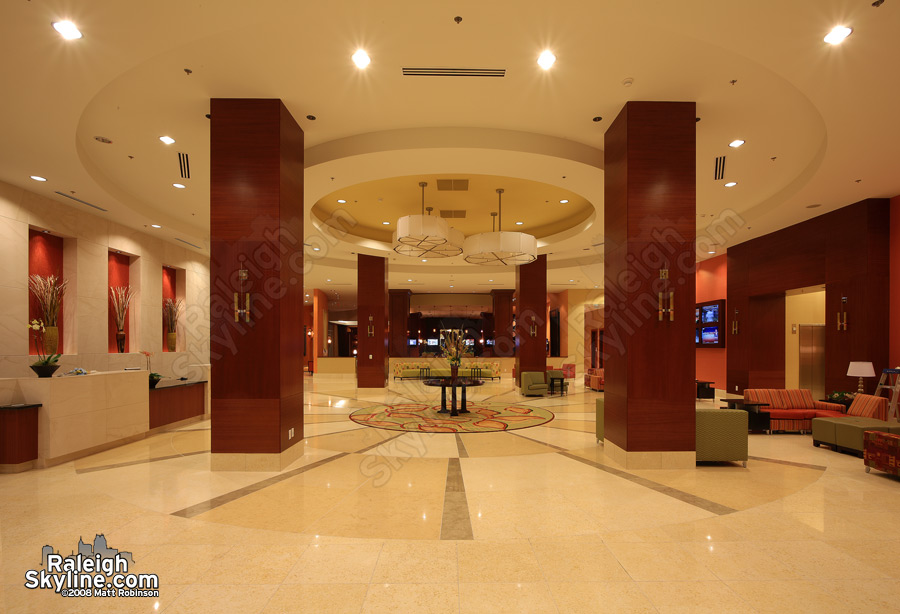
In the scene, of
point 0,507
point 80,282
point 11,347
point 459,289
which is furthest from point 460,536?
point 459,289

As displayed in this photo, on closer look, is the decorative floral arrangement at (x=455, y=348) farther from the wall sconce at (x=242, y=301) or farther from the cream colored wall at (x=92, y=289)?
the cream colored wall at (x=92, y=289)

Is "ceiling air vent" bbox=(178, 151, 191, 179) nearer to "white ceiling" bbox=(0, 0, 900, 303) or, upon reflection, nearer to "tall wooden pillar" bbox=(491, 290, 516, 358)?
"white ceiling" bbox=(0, 0, 900, 303)

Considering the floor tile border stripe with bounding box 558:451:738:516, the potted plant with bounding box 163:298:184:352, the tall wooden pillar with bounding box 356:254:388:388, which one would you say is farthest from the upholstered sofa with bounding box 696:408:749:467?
the potted plant with bounding box 163:298:184:352

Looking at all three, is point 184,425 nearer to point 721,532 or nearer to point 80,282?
point 80,282

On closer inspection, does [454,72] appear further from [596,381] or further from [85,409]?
[596,381]

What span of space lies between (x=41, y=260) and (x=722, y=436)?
12.5 metres

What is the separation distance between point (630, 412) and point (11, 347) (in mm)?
10351

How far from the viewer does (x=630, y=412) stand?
228 inches

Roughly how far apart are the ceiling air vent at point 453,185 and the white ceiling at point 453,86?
73.5 inches

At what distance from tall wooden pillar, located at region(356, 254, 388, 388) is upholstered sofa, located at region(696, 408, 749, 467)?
11.2m

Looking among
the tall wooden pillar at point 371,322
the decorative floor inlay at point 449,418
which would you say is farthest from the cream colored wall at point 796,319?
the tall wooden pillar at point 371,322

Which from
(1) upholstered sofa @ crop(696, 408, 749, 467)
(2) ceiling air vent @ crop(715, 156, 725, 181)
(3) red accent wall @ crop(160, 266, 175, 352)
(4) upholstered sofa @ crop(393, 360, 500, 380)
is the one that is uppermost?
(2) ceiling air vent @ crop(715, 156, 725, 181)

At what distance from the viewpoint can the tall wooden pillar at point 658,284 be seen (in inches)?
229

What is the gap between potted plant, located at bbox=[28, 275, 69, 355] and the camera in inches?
304
